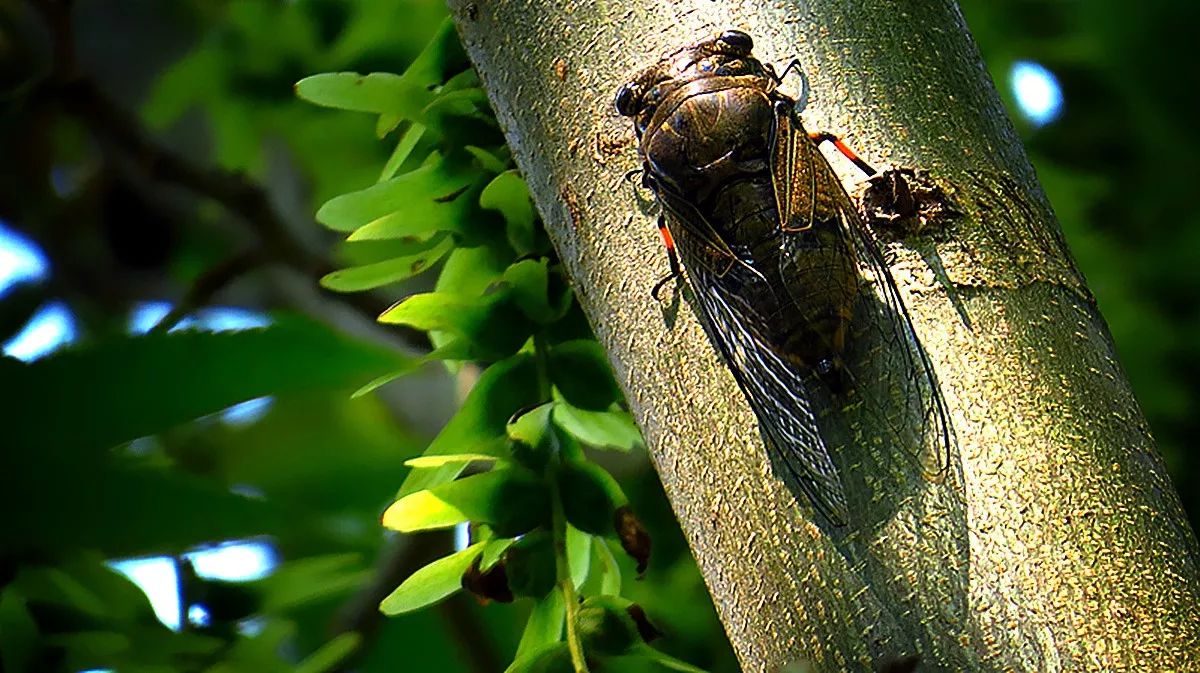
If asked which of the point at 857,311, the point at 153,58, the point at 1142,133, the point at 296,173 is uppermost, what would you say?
the point at 153,58

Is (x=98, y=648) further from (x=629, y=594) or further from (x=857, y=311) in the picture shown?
(x=629, y=594)

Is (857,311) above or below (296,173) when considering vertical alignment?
below

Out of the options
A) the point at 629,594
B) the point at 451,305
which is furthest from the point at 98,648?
the point at 629,594

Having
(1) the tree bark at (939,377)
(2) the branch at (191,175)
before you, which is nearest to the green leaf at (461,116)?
(1) the tree bark at (939,377)

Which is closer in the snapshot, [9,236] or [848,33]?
[848,33]

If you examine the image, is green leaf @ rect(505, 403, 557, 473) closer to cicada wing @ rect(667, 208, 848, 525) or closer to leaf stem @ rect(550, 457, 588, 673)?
leaf stem @ rect(550, 457, 588, 673)

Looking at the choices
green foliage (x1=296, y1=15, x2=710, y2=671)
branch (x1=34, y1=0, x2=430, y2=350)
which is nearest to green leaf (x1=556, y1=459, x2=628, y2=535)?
green foliage (x1=296, y1=15, x2=710, y2=671)

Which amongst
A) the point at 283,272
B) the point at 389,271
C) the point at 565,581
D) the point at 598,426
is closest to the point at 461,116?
the point at 389,271

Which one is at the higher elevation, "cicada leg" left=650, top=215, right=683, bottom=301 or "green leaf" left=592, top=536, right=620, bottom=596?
"cicada leg" left=650, top=215, right=683, bottom=301
